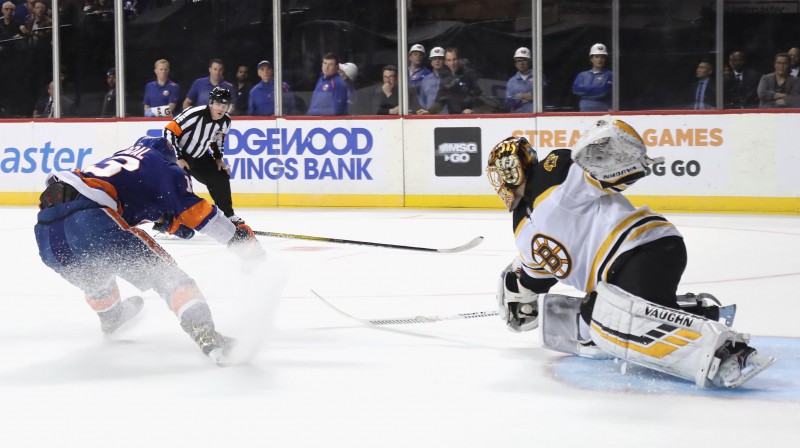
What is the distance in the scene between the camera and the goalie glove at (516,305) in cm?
310

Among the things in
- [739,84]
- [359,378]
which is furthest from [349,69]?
[359,378]

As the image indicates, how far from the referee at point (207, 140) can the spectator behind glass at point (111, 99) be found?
3172mm

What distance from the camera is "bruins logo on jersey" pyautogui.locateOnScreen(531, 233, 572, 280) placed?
278cm

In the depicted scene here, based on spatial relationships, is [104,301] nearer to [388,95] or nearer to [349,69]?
[388,95]

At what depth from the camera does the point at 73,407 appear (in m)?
2.57

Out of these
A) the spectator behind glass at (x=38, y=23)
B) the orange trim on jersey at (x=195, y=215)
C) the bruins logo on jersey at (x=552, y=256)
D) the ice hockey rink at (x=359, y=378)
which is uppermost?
the spectator behind glass at (x=38, y=23)

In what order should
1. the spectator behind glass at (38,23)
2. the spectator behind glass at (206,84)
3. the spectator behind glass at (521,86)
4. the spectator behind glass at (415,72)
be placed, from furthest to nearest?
the spectator behind glass at (38,23)
the spectator behind glass at (206,84)
the spectator behind glass at (415,72)
the spectator behind glass at (521,86)

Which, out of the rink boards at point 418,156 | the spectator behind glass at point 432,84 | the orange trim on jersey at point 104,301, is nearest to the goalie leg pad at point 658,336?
the orange trim on jersey at point 104,301

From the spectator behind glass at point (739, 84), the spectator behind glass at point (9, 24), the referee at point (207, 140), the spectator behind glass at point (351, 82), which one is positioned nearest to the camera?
the referee at point (207, 140)

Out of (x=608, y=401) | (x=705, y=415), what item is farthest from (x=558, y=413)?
(x=705, y=415)

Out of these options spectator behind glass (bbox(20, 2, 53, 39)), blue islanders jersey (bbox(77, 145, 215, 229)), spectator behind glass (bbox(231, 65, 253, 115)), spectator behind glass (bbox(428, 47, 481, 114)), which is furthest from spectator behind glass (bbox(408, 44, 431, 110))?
blue islanders jersey (bbox(77, 145, 215, 229))

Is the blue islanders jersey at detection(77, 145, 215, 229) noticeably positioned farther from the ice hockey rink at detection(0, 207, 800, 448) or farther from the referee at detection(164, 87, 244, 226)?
the referee at detection(164, 87, 244, 226)

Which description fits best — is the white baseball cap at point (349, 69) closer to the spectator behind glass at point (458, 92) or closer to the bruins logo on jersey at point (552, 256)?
the spectator behind glass at point (458, 92)

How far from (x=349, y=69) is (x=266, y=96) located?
0.76 m
